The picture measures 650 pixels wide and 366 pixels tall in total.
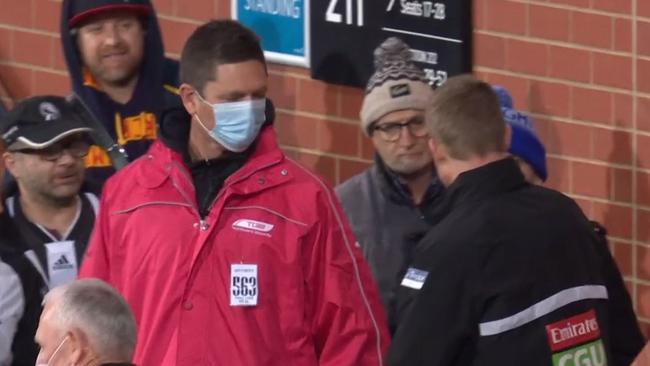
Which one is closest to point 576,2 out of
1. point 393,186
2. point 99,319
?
point 393,186

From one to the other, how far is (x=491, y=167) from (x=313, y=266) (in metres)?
0.74

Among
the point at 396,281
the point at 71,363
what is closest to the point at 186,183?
the point at 396,281

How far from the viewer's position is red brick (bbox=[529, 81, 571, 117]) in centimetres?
859

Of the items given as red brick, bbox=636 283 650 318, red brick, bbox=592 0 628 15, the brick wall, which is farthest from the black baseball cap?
red brick, bbox=636 283 650 318

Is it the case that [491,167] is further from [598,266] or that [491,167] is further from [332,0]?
[332,0]

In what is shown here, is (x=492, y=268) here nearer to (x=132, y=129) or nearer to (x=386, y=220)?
(x=386, y=220)

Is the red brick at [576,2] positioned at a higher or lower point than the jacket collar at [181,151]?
higher

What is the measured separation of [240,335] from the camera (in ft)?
22.0

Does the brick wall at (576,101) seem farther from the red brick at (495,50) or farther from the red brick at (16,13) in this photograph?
the red brick at (16,13)

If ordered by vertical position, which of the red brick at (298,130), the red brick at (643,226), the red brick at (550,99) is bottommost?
the red brick at (643,226)

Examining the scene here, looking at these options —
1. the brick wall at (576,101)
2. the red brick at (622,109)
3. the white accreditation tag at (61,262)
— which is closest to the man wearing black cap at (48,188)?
the white accreditation tag at (61,262)

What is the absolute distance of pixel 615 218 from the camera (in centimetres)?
854

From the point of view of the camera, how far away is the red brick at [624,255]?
8508mm

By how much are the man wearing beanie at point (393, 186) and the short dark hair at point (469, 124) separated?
1.03 metres
